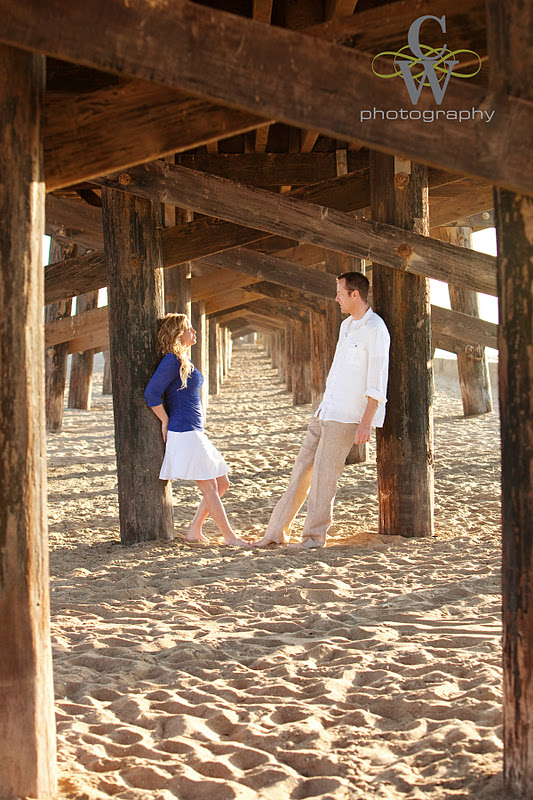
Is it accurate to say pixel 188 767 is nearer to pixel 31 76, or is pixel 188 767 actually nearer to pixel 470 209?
pixel 31 76

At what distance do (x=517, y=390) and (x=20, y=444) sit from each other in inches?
52.6

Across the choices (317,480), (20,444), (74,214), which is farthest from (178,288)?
(20,444)

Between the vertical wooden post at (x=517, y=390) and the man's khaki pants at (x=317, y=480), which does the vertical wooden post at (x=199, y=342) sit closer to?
the man's khaki pants at (x=317, y=480)

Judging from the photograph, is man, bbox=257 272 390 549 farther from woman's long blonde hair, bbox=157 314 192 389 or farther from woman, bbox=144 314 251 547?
woman's long blonde hair, bbox=157 314 192 389

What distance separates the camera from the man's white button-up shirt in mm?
5277

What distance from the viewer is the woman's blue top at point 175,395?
223 inches

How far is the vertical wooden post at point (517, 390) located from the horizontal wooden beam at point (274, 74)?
0.14 meters

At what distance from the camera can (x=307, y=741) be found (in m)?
2.72

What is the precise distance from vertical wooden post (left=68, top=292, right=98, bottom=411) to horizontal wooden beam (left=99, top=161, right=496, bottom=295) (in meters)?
8.33

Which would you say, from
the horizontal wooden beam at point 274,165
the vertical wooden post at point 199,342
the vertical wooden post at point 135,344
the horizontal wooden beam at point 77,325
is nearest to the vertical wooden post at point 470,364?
the vertical wooden post at point 199,342

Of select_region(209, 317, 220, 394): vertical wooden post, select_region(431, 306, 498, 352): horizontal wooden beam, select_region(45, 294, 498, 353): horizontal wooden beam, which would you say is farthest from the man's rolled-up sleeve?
select_region(209, 317, 220, 394): vertical wooden post

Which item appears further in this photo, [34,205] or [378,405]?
[378,405]

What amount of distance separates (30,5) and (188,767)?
7.11ft

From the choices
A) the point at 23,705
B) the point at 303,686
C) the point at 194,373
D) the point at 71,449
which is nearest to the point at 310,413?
the point at 71,449
